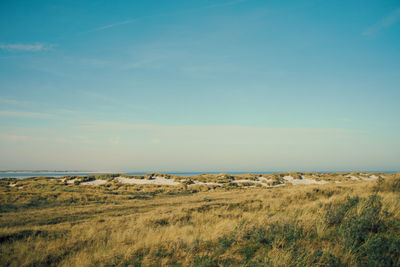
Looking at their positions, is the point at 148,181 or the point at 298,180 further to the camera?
the point at 148,181

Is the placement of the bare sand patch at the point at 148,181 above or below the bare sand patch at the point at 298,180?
below

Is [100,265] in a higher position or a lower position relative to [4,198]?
higher

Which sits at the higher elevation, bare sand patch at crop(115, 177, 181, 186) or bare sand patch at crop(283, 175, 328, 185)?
bare sand patch at crop(283, 175, 328, 185)

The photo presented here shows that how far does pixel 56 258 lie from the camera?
596 centimetres

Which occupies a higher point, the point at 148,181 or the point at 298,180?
the point at 298,180

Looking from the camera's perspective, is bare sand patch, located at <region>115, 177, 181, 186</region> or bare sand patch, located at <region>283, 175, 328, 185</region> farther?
bare sand patch, located at <region>115, 177, 181, 186</region>

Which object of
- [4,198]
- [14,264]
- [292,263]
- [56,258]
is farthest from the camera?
[4,198]

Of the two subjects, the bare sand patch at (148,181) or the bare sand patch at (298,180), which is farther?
the bare sand patch at (148,181)

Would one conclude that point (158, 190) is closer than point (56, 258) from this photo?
No

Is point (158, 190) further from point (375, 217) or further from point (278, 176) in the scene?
point (375, 217)

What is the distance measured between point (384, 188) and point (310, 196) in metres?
→ 4.85

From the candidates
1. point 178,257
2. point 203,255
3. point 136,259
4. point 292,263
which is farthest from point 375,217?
point 136,259

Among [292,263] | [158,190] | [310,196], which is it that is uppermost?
[292,263]

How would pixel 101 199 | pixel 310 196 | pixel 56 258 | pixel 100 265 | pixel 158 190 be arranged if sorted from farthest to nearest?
1. pixel 158 190
2. pixel 101 199
3. pixel 310 196
4. pixel 56 258
5. pixel 100 265
